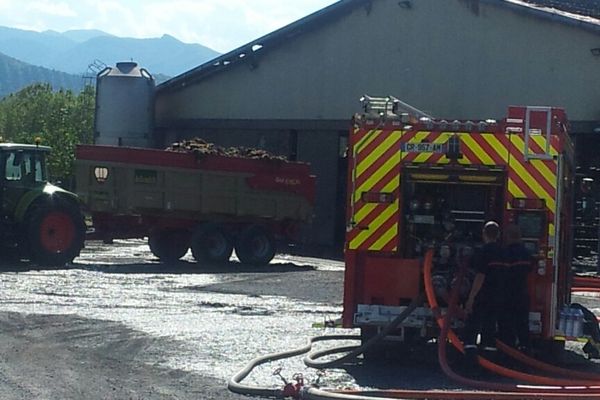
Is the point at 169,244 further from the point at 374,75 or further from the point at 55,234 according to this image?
the point at 374,75

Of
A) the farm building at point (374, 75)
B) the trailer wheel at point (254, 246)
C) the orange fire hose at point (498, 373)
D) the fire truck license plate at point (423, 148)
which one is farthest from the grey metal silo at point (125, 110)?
the orange fire hose at point (498, 373)

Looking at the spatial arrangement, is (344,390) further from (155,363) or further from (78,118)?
(78,118)

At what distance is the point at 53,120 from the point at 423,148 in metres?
52.6

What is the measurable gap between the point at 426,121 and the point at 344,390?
3321 mm

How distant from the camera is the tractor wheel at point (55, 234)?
23172 millimetres

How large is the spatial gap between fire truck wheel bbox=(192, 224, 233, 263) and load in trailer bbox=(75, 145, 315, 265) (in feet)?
0.07

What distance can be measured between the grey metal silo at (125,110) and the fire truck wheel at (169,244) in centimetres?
1035

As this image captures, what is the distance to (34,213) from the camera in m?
23.2

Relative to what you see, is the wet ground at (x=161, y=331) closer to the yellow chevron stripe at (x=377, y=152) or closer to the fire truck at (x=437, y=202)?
the fire truck at (x=437, y=202)

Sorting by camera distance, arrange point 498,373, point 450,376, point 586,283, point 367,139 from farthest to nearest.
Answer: point 586,283 < point 367,139 < point 498,373 < point 450,376

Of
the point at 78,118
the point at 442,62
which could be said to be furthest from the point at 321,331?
the point at 78,118

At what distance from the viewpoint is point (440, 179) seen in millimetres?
12383

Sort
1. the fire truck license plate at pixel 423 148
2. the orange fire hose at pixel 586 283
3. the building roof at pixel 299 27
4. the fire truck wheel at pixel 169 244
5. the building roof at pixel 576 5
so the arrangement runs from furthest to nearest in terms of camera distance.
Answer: the building roof at pixel 576 5 → the building roof at pixel 299 27 → the fire truck wheel at pixel 169 244 → the orange fire hose at pixel 586 283 → the fire truck license plate at pixel 423 148

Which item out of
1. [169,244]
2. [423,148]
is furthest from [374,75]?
[423,148]
